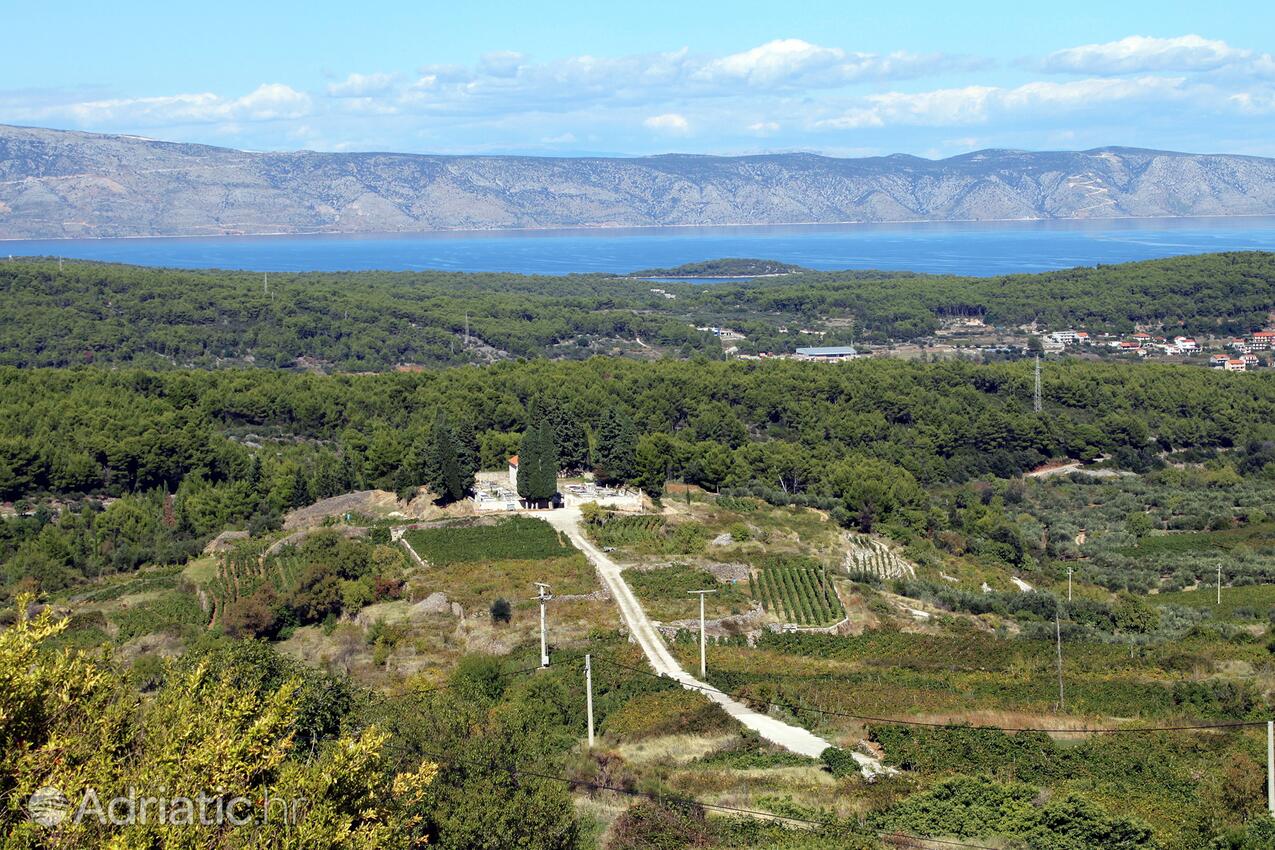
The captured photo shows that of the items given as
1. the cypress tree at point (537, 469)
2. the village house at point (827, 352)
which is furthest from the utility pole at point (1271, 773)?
the village house at point (827, 352)

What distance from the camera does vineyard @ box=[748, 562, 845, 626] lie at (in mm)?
29281

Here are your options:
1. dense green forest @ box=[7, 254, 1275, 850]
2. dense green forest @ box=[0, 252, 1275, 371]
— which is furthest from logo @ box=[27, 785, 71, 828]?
dense green forest @ box=[0, 252, 1275, 371]

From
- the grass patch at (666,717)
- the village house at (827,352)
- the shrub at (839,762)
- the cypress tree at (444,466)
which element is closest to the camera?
the shrub at (839,762)

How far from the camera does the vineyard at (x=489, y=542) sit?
32562 mm

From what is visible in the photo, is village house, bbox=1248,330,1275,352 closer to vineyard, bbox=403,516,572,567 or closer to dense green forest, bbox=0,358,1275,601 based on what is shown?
dense green forest, bbox=0,358,1275,601

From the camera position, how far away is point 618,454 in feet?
136

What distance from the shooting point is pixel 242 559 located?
112 feet

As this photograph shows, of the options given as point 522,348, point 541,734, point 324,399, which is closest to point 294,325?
point 522,348

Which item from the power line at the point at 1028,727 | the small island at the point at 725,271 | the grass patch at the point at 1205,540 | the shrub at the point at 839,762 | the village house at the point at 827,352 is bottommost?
the grass patch at the point at 1205,540

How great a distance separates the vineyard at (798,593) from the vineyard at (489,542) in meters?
5.29

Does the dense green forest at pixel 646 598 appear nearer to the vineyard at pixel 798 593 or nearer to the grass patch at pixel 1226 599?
the vineyard at pixel 798 593

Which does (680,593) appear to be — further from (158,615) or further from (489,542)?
(158,615)

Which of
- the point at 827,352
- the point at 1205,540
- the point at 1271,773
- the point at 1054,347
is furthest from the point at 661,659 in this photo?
the point at 1054,347

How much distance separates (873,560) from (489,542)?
11.4 m
